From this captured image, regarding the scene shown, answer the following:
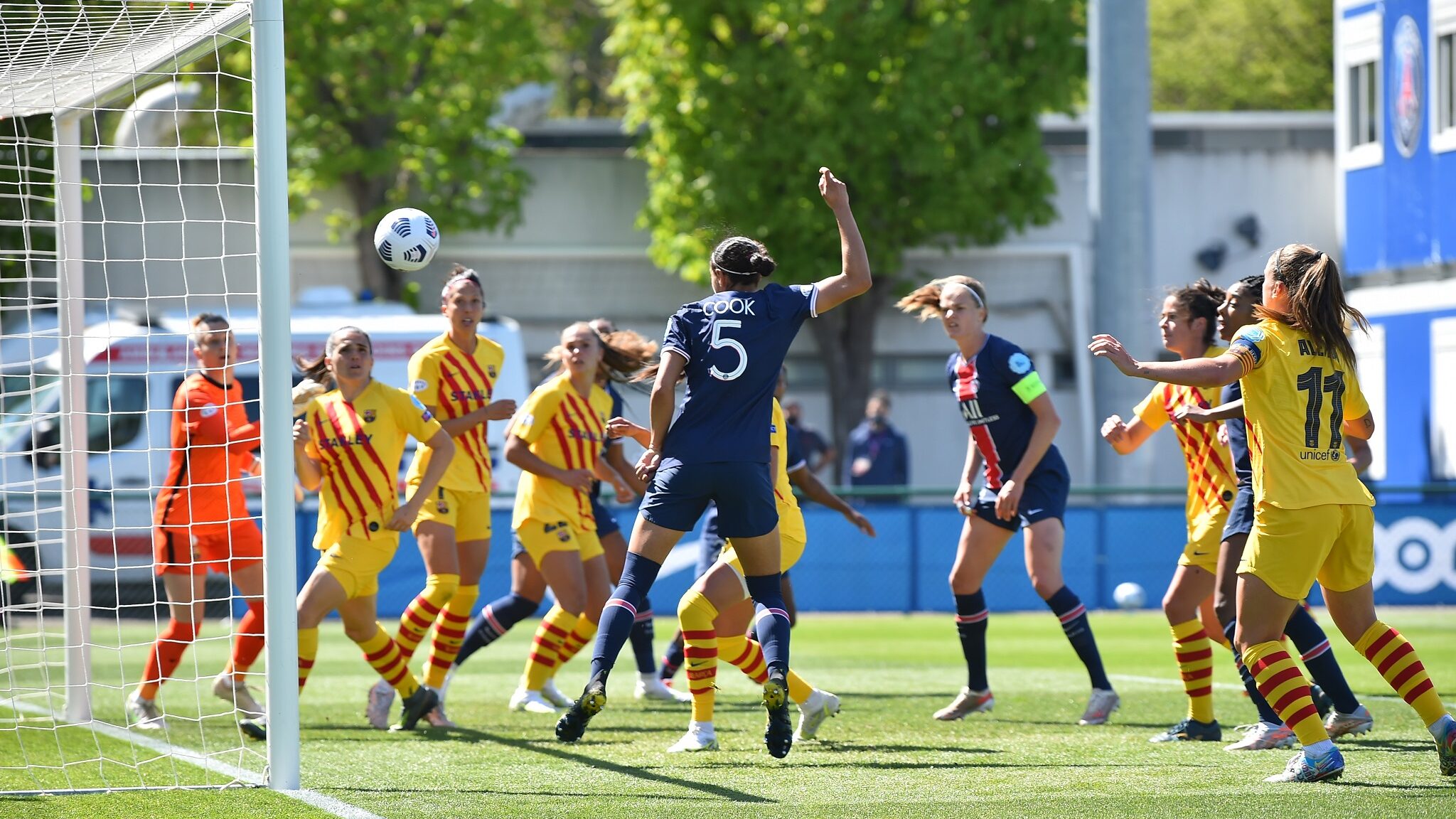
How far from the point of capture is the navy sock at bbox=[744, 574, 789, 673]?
6.30m

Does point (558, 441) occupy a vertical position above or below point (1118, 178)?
below

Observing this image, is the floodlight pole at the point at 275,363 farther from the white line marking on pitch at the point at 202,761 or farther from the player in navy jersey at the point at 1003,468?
the player in navy jersey at the point at 1003,468

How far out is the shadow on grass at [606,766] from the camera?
598 cm

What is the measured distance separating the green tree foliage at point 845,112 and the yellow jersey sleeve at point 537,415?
1414cm

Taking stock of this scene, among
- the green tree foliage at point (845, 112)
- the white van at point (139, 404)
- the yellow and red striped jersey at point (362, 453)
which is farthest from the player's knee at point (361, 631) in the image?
the green tree foliage at point (845, 112)

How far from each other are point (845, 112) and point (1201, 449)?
49.9ft

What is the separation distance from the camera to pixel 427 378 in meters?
8.19

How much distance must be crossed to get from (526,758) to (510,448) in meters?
1.76

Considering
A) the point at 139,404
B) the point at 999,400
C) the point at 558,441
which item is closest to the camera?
the point at 999,400

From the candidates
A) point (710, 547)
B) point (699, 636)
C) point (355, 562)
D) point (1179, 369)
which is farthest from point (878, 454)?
point (1179, 369)

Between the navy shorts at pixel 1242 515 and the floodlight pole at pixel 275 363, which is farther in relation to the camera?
the navy shorts at pixel 1242 515

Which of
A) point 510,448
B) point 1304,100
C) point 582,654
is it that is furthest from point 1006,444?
point 1304,100

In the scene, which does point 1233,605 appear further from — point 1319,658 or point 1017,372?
point 1017,372

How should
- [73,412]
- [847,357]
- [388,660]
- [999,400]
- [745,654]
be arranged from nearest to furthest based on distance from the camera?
[745,654]
[388,660]
[999,400]
[73,412]
[847,357]
